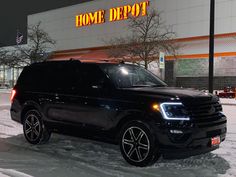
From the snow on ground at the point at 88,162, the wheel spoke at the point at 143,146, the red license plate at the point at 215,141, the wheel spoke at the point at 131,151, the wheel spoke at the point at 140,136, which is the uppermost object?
the wheel spoke at the point at 140,136

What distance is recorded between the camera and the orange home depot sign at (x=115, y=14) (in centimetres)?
4522

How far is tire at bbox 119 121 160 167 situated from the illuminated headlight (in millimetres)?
370

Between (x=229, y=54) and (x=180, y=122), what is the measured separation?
32481 millimetres

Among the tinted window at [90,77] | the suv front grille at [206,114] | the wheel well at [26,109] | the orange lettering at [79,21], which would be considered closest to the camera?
the suv front grille at [206,114]

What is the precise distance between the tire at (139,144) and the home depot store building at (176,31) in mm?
30971

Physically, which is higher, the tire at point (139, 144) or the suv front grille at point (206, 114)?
the suv front grille at point (206, 114)

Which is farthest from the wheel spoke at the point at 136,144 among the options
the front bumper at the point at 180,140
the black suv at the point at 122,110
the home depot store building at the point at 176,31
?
the home depot store building at the point at 176,31

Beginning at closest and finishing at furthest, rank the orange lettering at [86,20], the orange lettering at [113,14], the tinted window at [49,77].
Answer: the tinted window at [49,77]
the orange lettering at [113,14]
the orange lettering at [86,20]

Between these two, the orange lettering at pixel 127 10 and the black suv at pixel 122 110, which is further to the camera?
the orange lettering at pixel 127 10

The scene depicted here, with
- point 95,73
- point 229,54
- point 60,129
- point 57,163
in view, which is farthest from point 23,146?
point 229,54

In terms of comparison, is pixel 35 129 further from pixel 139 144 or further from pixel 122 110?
pixel 139 144

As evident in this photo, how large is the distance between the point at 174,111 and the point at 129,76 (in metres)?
1.62

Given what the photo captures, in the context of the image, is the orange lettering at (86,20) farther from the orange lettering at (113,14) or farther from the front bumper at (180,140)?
the front bumper at (180,140)

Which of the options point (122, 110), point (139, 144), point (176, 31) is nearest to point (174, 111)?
point (139, 144)
